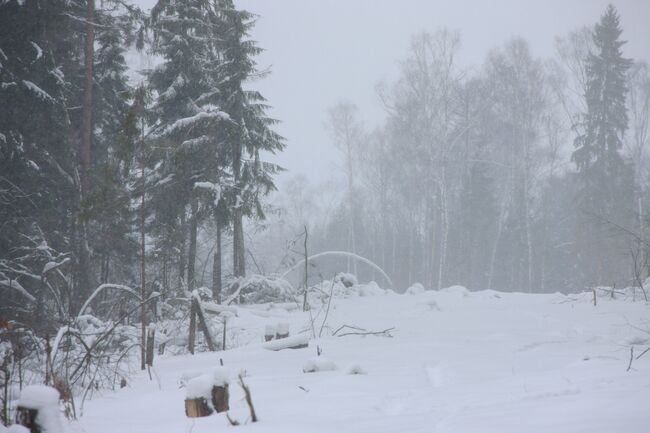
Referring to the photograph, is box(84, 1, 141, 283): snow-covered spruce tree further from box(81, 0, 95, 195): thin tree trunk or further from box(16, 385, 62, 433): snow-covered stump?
box(16, 385, 62, 433): snow-covered stump

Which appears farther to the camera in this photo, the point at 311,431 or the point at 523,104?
the point at 523,104

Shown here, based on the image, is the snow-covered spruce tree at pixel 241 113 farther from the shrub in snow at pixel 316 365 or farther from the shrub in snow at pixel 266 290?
the shrub in snow at pixel 316 365

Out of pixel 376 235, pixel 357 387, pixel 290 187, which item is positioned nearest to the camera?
pixel 357 387

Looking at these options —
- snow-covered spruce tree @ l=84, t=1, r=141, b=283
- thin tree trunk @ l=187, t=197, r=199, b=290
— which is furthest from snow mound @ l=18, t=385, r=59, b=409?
thin tree trunk @ l=187, t=197, r=199, b=290

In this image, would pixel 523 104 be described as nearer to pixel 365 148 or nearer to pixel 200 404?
pixel 365 148

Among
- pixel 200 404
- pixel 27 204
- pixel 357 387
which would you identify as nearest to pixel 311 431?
pixel 200 404

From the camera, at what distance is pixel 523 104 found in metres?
26.7

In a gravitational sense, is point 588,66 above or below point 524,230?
above

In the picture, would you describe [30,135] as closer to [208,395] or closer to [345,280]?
[345,280]

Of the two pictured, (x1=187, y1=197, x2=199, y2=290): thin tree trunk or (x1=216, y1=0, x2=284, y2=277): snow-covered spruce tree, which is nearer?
(x1=187, y1=197, x2=199, y2=290): thin tree trunk

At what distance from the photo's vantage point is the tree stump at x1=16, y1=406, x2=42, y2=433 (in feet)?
6.38

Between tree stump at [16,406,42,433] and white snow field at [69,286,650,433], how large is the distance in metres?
0.60

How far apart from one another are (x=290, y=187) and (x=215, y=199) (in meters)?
32.7

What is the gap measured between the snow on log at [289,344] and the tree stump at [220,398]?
275cm
